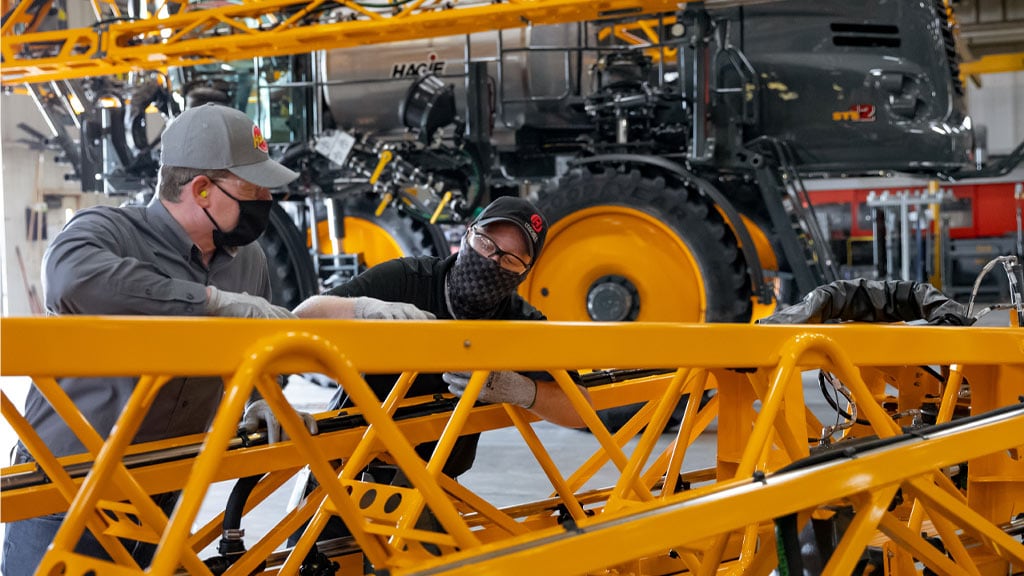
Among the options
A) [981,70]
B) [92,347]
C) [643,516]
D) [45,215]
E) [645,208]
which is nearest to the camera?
[92,347]

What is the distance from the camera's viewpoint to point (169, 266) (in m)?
2.68

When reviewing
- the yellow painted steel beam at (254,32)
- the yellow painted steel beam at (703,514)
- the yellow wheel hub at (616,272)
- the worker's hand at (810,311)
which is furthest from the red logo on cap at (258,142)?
the yellow painted steel beam at (254,32)

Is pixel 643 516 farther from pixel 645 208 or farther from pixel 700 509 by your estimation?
pixel 645 208

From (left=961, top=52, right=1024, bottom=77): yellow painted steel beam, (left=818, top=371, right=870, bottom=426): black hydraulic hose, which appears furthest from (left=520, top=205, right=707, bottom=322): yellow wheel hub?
(left=961, top=52, right=1024, bottom=77): yellow painted steel beam

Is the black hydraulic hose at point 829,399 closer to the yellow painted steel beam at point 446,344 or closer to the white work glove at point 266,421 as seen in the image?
the yellow painted steel beam at point 446,344

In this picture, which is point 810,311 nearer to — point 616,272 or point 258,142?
point 258,142

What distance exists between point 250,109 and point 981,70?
45.3 ft

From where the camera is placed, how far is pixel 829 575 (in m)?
2.22

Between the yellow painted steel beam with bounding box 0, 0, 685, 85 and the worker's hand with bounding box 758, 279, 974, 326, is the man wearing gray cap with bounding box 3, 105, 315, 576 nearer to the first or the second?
the worker's hand with bounding box 758, 279, 974, 326

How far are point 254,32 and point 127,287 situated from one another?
6991 mm

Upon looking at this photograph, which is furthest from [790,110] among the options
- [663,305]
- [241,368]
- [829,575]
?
[241,368]

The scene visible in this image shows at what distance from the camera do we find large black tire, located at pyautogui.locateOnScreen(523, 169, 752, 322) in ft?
23.4

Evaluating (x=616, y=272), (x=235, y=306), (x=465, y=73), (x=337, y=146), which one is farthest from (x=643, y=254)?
(x=235, y=306)

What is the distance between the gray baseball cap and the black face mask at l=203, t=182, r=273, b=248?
8cm
